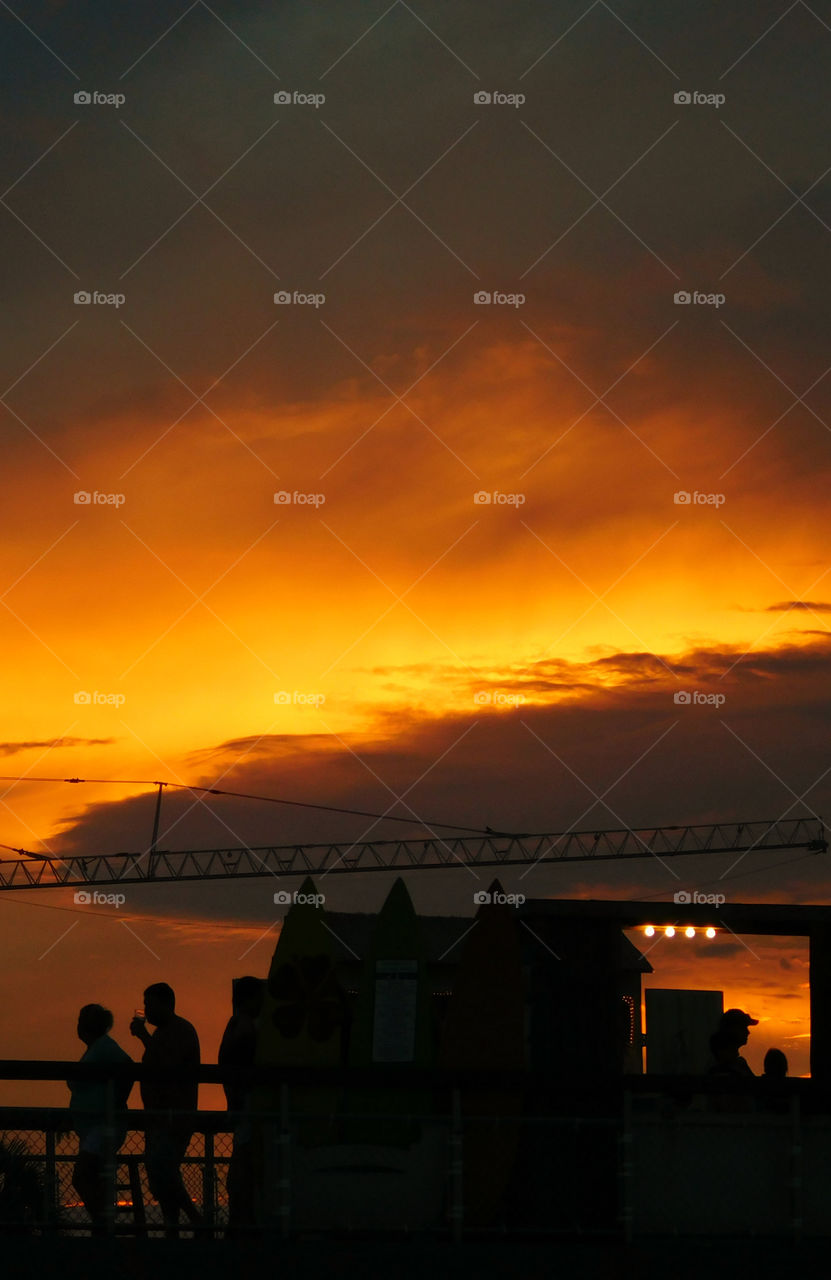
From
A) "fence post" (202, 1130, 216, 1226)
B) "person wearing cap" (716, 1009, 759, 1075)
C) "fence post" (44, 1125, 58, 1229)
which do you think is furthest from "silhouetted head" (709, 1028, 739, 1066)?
"fence post" (44, 1125, 58, 1229)

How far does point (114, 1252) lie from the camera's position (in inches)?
430

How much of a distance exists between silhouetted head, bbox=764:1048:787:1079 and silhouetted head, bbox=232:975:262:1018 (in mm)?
4460

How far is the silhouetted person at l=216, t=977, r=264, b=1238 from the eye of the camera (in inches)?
432

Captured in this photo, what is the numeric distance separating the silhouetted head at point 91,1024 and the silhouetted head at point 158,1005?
13.7 inches

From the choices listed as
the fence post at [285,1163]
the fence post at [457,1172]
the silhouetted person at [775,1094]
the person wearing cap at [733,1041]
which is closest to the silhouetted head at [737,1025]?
the person wearing cap at [733,1041]

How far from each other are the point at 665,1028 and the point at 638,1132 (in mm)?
6382

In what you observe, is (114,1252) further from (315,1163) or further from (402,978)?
(402,978)

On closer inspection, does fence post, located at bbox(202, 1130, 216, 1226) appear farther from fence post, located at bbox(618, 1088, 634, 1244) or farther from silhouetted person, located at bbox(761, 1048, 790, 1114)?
silhouetted person, located at bbox(761, 1048, 790, 1114)

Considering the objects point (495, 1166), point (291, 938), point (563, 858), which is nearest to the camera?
point (495, 1166)

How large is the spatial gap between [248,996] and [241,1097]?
1.69 metres

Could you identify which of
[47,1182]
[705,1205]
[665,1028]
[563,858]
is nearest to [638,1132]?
[705,1205]

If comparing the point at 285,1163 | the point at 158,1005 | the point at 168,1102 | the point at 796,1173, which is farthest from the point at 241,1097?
the point at 796,1173

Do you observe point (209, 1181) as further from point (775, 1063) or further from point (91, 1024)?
point (775, 1063)

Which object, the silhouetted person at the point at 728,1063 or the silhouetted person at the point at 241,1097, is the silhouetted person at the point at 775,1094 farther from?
the silhouetted person at the point at 241,1097
